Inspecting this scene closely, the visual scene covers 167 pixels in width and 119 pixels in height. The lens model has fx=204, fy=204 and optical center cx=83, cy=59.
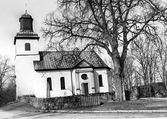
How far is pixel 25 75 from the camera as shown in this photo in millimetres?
34562

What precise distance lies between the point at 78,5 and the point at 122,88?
893cm

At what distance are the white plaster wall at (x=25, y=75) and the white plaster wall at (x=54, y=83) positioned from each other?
6.00 feet

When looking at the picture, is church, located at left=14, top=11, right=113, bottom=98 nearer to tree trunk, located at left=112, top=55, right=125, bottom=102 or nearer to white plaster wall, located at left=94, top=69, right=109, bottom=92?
white plaster wall, located at left=94, top=69, right=109, bottom=92

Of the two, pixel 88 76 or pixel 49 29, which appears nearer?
pixel 49 29

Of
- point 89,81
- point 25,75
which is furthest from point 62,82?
point 25,75

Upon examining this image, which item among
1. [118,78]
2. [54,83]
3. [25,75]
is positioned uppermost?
[25,75]

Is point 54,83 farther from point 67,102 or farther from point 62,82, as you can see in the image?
point 67,102

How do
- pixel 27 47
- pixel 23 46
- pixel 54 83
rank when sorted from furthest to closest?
pixel 27 47 < pixel 23 46 < pixel 54 83

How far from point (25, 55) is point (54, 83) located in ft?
22.9

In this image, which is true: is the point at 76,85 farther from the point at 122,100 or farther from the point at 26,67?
the point at 122,100

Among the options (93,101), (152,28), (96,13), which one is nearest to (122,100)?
(93,101)

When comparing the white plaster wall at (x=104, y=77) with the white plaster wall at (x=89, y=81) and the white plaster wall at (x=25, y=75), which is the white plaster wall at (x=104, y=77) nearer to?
the white plaster wall at (x=89, y=81)

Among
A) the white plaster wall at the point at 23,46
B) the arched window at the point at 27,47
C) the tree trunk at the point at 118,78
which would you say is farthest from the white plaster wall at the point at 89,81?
the tree trunk at the point at 118,78

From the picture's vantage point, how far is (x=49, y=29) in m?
18.8
